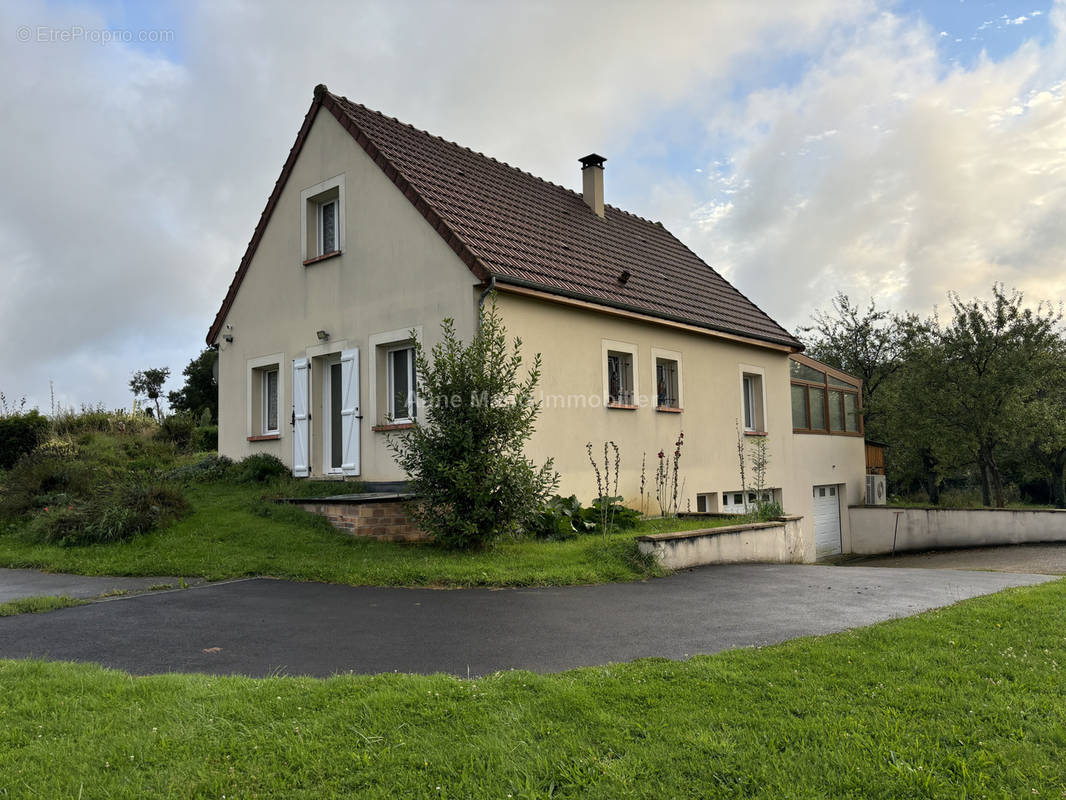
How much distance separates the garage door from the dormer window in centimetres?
1397

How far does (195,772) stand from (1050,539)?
21.5 m

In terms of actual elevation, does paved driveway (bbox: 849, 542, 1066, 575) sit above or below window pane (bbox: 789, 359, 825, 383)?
below

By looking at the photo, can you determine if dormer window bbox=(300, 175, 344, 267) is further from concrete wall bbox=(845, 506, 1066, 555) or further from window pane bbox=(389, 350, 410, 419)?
concrete wall bbox=(845, 506, 1066, 555)

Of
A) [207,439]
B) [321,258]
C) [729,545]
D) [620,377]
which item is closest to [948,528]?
[620,377]

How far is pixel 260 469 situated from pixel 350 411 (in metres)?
2.45

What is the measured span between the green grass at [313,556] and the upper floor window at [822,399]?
9.73m

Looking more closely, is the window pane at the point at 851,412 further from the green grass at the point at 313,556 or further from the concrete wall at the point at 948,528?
the green grass at the point at 313,556

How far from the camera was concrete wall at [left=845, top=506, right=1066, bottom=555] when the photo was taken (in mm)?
19484

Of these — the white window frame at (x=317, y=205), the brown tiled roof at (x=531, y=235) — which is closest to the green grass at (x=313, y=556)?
the brown tiled roof at (x=531, y=235)

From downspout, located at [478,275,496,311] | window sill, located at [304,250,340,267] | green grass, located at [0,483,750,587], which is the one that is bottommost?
green grass, located at [0,483,750,587]

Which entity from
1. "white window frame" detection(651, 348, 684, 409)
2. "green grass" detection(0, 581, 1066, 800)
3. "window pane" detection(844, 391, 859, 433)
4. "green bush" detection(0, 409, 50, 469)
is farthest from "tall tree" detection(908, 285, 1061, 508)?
"green bush" detection(0, 409, 50, 469)

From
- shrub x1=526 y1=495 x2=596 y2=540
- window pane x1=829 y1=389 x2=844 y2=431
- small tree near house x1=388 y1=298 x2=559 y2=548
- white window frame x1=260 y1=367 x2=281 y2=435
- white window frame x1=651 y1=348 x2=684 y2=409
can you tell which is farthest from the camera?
window pane x1=829 y1=389 x2=844 y2=431

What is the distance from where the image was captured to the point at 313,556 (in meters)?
9.82

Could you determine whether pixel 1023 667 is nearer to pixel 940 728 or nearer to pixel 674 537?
pixel 940 728
